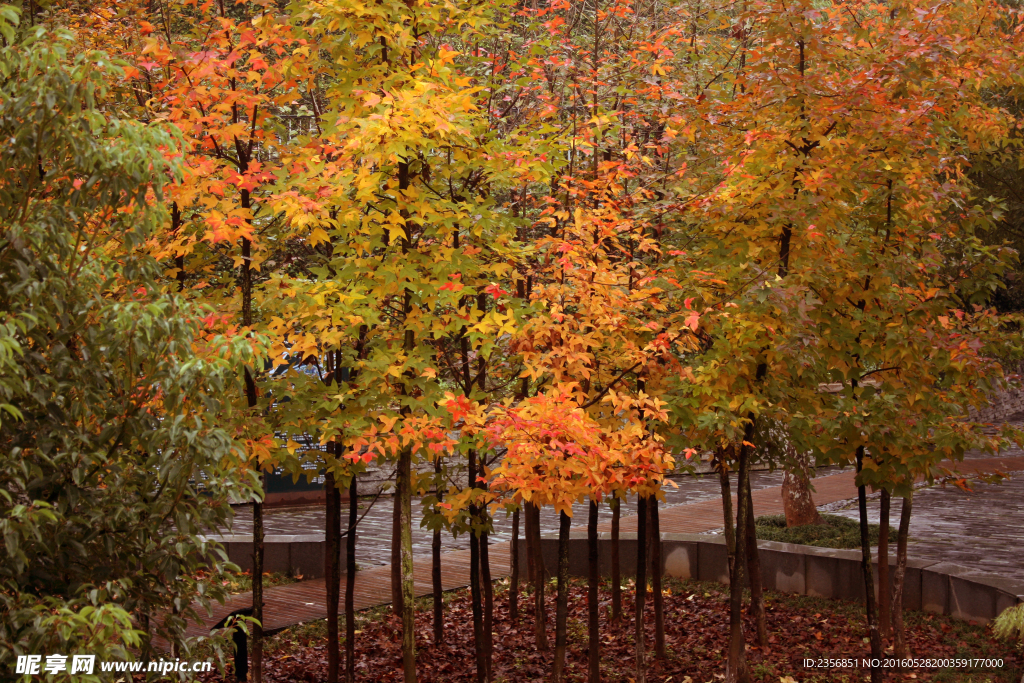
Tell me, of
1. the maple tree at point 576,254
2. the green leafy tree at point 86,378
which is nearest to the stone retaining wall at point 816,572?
the maple tree at point 576,254

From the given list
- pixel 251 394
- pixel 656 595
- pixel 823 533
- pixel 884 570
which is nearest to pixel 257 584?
pixel 251 394

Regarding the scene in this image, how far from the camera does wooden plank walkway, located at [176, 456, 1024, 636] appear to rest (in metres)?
10.5

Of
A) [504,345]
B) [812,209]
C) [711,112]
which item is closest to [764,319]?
[812,209]

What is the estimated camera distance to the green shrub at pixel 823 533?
468 inches

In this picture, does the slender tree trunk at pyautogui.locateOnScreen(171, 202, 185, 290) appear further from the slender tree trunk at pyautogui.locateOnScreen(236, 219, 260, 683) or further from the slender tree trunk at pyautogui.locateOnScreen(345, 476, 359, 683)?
the slender tree trunk at pyautogui.locateOnScreen(345, 476, 359, 683)

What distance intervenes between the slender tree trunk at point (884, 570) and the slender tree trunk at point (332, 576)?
511 cm

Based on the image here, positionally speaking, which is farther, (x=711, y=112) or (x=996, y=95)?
(x=996, y=95)

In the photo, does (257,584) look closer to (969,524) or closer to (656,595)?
(656,595)

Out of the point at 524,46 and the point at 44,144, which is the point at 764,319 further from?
the point at 44,144

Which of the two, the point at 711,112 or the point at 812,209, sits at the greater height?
the point at 711,112

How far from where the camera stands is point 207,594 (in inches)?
171

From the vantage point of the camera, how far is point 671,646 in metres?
9.52

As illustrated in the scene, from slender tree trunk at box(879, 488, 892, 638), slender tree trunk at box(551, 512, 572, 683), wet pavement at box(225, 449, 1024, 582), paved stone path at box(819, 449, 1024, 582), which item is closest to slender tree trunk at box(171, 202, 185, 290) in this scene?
slender tree trunk at box(551, 512, 572, 683)

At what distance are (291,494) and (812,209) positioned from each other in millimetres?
15956
